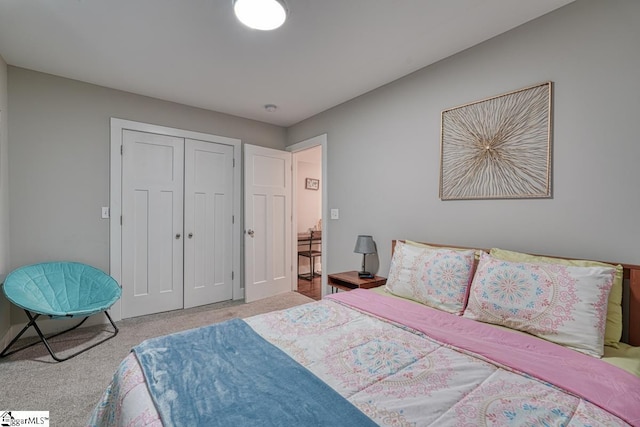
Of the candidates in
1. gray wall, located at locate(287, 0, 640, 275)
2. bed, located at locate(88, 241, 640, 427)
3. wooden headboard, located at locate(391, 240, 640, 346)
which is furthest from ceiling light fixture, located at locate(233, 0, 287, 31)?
wooden headboard, located at locate(391, 240, 640, 346)

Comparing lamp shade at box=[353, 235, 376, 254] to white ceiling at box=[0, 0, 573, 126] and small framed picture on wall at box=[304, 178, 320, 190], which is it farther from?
small framed picture on wall at box=[304, 178, 320, 190]

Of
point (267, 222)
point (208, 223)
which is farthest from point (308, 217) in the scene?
point (208, 223)

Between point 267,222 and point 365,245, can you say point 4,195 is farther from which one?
point 365,245

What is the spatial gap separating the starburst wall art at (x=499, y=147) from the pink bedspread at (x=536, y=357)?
99 cm

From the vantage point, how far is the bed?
3.06ft

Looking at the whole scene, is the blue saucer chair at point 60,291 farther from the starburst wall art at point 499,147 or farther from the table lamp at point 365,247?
the starburst wall art at point 499,147

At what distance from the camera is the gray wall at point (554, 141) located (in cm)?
162

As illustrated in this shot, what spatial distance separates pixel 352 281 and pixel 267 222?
5.64 feet

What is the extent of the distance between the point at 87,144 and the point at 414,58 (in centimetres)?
324

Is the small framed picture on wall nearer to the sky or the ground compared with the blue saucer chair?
nearer to the sky

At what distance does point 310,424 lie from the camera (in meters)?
0.86

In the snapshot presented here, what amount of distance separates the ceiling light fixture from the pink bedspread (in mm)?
1926

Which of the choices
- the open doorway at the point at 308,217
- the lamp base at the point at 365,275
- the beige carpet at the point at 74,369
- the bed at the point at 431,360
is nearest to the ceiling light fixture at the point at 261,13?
the bed at the point at 431,360

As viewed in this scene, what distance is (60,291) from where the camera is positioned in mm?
2625
